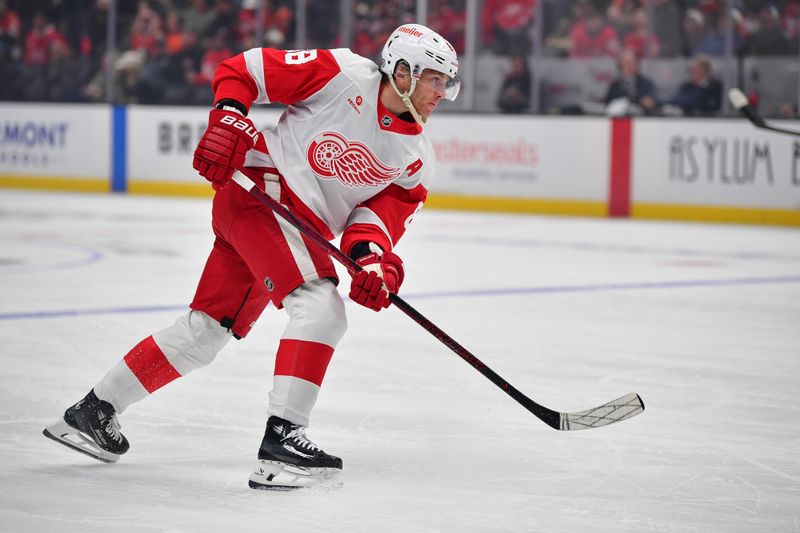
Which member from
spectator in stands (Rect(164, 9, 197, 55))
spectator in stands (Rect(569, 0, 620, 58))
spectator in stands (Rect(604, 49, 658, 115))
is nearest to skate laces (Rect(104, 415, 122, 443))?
spectator in stands (Rect(604, 49, 658, 115))

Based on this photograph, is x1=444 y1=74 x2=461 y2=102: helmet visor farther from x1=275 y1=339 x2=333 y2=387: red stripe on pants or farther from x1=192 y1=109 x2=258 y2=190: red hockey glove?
x1=275 y1=339 x2=333 y2=387: red stripe on pants

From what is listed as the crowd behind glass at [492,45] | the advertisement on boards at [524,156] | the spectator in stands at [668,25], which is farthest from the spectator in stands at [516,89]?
the spectator in stands at [668,25]

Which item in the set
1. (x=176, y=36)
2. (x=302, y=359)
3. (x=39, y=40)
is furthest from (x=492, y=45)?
(x=302, y=359)

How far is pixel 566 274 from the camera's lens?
700 cm

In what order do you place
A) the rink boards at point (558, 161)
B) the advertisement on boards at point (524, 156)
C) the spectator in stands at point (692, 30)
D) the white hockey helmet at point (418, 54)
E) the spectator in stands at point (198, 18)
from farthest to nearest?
1. the spectator in stands at point (198, 18)
2. the advertisement on boards at point (524, 156)
3. the spectator in stands at point (692, 30)
4. the rink boards at point (558, 161)
5. the white hockey helmet at point (418, 54)

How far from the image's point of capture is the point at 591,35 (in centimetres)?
1124

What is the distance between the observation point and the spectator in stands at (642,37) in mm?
10914

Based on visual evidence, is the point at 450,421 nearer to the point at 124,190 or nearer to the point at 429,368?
the point at 429,368

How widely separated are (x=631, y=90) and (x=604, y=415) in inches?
321

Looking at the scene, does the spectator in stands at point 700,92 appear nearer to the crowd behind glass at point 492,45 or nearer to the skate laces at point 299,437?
the crowd behind glass at point 492,45

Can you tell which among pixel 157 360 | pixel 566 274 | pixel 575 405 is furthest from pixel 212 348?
pixel 566 274

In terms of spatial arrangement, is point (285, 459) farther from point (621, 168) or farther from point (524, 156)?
point (524, 156)

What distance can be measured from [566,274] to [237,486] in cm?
441

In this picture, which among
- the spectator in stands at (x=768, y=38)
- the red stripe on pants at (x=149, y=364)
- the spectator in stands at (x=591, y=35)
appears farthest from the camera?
the spectator in stands at (x=591, y=35)
